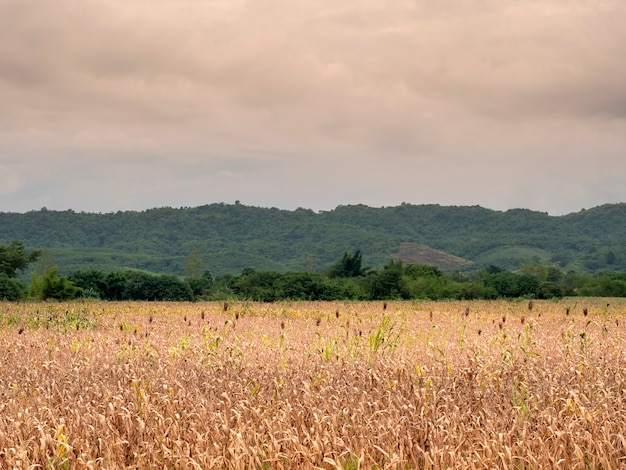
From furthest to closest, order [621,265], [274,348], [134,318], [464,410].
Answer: [621,265] → [134,318] → [274,348] → [464,410]

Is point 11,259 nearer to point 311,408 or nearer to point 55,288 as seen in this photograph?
point 55,288

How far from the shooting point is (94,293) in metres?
56.0

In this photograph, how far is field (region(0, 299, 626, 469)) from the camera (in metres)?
8.09

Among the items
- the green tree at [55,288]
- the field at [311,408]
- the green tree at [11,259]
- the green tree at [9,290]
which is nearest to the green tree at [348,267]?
the green tree at [9,290]

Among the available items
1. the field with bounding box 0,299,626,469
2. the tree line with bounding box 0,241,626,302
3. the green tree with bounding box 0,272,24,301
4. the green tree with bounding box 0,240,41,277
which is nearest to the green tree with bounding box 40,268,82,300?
the tree line with bounding box 0,241,626,302

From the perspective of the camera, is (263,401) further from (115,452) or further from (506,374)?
(506,374)

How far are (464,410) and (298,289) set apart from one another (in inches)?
1891

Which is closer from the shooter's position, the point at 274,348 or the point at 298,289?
the point at 274,348

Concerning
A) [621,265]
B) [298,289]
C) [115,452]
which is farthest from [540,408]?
[621,265]

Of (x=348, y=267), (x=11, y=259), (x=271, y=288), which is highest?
(x=348, y=267)

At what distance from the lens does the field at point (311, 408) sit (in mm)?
8094

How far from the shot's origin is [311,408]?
973 centimetres

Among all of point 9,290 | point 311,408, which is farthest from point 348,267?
point 311,408

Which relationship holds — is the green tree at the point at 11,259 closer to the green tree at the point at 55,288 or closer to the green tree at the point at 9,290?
the green tree at the point at 9,290
